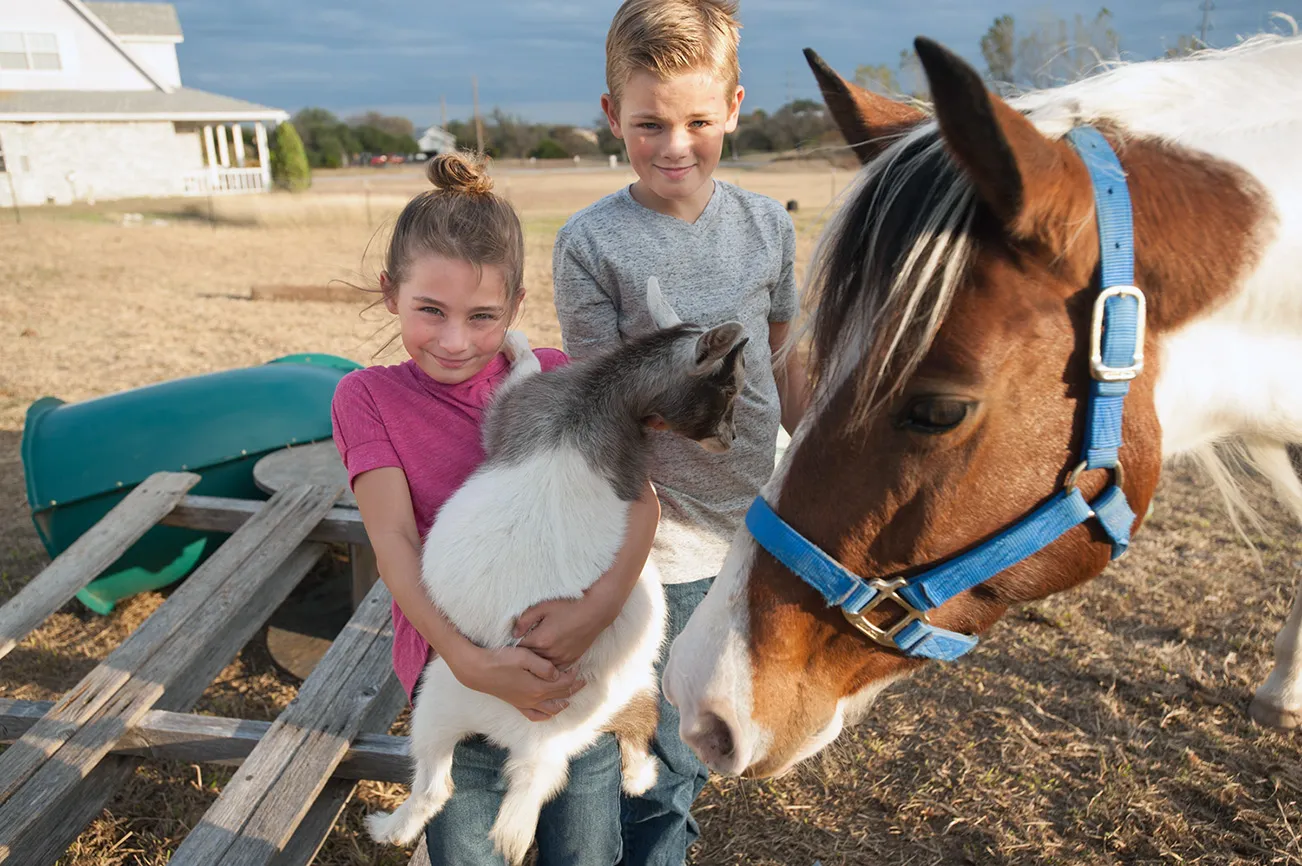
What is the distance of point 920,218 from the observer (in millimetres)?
1332

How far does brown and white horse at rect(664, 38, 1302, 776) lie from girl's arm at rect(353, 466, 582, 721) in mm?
323

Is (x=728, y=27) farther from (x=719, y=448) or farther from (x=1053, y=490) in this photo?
(x=1053, y=490)

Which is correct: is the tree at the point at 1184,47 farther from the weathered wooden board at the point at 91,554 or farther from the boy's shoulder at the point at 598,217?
the weathered wooden board at the point at 91,554

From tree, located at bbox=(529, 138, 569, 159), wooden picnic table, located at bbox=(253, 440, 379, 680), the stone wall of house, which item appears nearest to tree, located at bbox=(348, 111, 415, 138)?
tree, located at bbox=(529, 138, 569, 159)

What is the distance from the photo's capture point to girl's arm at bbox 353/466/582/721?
5.47ft

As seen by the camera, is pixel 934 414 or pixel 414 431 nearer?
pixel 934 414

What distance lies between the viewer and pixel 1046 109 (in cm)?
150

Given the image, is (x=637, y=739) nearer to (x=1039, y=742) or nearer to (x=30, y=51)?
(x=1039, y=742)

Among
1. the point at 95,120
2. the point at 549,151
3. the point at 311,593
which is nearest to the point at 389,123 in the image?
the point at 549,151

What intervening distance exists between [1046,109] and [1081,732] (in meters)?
2.79

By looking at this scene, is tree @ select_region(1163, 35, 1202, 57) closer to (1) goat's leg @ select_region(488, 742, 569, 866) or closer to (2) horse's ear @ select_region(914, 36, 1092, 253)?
(2) horse's ear @ select_region(914, 36, 1092, 253)

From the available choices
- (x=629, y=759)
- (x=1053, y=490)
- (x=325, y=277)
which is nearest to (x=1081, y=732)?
(x=629, y=759)

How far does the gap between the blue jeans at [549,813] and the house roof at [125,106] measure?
43.3 m

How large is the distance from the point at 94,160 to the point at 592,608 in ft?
146
